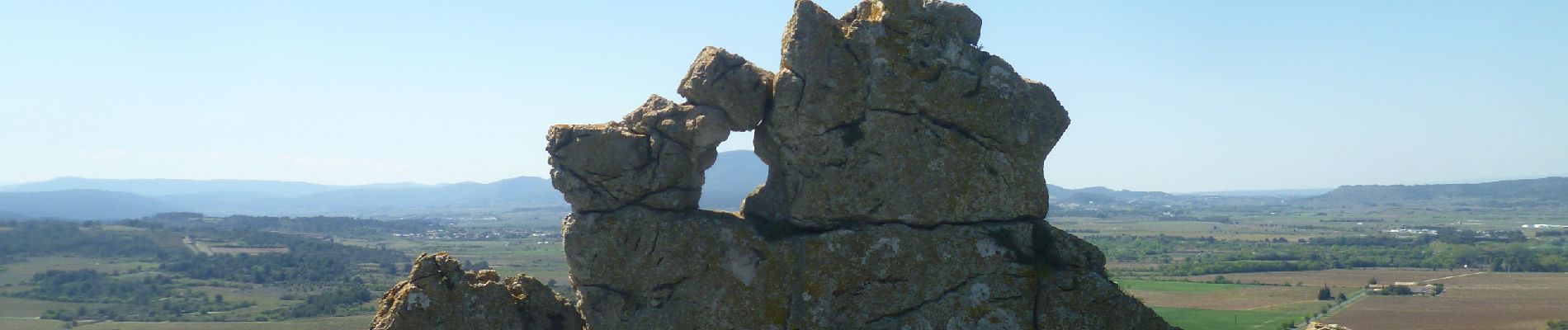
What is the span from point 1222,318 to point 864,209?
75.7 m

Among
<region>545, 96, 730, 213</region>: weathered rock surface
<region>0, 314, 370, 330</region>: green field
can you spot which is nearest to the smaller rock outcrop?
<region>545, 96, 730, 213</region>: weathered rock surface

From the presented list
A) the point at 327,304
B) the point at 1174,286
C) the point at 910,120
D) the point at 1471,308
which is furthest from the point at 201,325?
the point at 1471,308

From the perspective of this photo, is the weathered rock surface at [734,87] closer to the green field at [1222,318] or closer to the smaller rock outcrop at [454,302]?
the smaller rock outcrop at [454,302]

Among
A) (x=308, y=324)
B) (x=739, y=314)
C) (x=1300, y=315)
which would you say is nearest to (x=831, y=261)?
(x=739, y=314)

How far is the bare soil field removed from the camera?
3184 inches

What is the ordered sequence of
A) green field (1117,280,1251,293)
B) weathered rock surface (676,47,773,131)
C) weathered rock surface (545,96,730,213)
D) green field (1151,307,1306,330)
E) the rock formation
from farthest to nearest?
1. green field (1117,280,1251,293)
2. green field (1151,307,1306,330)
3. weathered rock surface (676,47,773,131)
4. weathered rock surface (545,96,730,213)
5. the rock formation

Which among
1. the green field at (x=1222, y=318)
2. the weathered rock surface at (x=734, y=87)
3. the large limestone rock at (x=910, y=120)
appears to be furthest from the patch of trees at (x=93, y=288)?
the large limestone rock at (x=910, y=120)

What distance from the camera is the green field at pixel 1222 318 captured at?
251 ft

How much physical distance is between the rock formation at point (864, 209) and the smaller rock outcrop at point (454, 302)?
0.16 m

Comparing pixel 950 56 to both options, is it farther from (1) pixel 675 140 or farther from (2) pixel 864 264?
(1) pixel 675 140

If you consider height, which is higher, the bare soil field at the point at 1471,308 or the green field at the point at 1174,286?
the green field at the point at 1174,286

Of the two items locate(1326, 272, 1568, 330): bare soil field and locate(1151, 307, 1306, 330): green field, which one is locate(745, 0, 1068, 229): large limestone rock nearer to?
locate(1151, 307, 1306, 330): green field

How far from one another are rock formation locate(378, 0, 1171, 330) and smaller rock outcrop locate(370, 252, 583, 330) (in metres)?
0.16

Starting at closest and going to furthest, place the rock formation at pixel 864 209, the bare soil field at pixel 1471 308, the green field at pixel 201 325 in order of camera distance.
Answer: the rock formation at pixel 864 209
the bare soil field at pixel 1471 308
the green field at pixel 201 325
